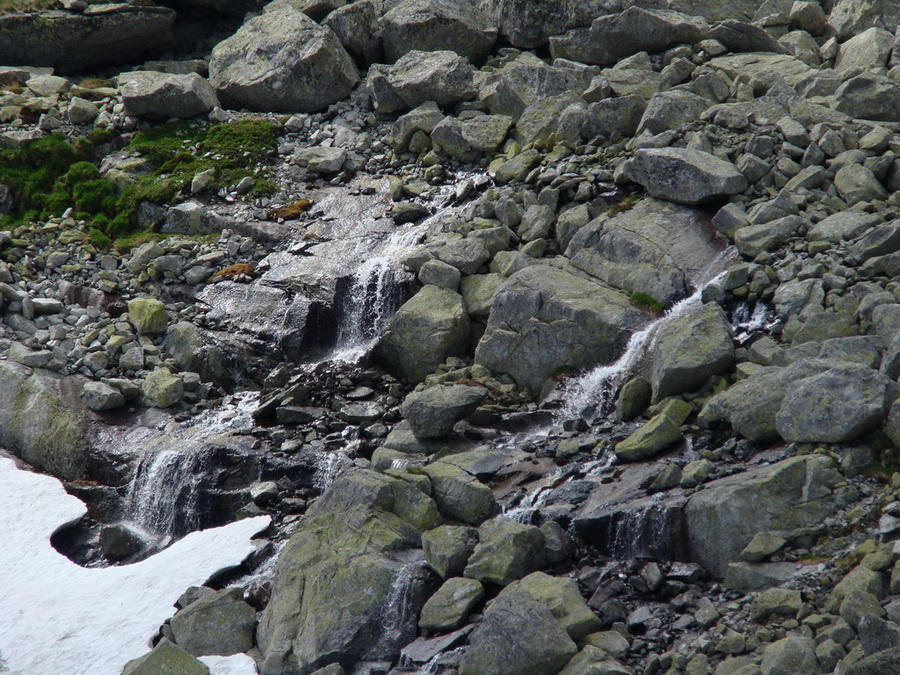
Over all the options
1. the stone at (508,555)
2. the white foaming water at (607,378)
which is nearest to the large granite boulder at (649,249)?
the white foaming water at (607,378)

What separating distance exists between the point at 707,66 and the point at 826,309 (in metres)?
14.4

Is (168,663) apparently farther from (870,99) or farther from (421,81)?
(421,81)

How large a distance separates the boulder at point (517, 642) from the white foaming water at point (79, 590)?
15.2ft

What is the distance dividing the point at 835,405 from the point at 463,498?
264 inches

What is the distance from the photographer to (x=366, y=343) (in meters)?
23.6

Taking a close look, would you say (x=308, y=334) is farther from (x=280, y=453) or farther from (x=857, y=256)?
(x=857, y=256)

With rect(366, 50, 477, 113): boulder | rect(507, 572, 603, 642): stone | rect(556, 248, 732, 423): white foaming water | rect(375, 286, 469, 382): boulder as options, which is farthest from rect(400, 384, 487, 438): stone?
rect(366, 50, 477, 113): boulder

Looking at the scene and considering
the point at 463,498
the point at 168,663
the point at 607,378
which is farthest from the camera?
the point at 607,378

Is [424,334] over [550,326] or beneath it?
beneath

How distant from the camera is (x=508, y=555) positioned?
13.8 meters

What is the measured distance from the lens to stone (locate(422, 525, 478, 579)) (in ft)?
46.8

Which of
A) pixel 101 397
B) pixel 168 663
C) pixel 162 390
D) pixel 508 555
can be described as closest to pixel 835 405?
pixel 508 555

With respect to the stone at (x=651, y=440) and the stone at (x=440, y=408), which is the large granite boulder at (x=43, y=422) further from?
the stone at (x=651, y=440)

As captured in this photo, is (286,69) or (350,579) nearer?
(350,579)
